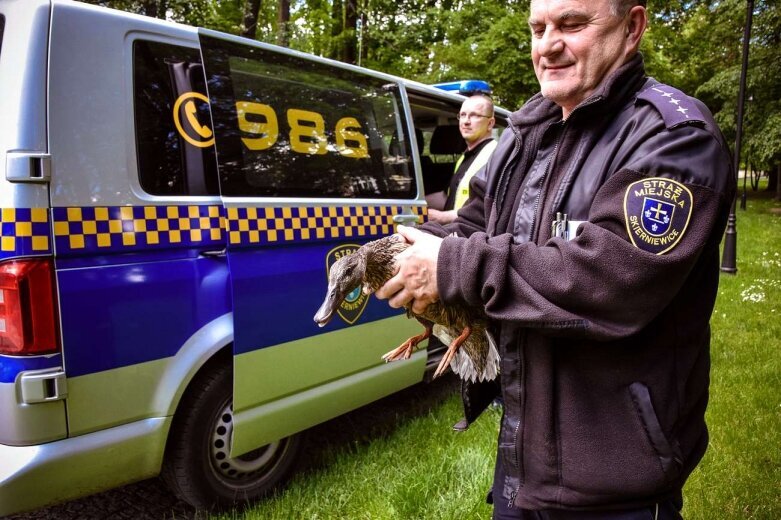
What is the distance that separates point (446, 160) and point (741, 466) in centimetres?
412

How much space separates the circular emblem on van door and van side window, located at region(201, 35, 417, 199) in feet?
0.15

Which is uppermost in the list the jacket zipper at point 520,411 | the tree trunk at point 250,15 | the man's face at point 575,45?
the tree trunk at point 250,15

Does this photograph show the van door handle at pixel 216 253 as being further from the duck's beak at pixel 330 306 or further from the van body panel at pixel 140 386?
the duck's beak at pixel 330 306

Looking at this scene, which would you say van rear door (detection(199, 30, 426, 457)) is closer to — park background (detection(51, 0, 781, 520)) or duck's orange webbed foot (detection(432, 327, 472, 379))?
park background (detection(51, 0, 781, 520))

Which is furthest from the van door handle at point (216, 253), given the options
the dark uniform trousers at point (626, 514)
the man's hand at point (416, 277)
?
the dark uniform trousers at point (626, 514)

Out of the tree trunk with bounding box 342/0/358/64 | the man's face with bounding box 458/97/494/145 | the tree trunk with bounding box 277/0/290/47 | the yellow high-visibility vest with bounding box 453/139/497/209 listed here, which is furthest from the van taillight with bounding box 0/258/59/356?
the tree trunk with bounding box 342/0/358/64

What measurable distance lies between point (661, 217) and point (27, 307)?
2.02 meters

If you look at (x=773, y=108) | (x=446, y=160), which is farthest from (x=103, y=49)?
(x=773, y=108)

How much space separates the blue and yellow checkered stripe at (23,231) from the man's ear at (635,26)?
1910 mm

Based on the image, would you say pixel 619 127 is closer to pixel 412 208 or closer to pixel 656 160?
pixel 656 160

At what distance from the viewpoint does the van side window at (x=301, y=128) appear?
2555 mm

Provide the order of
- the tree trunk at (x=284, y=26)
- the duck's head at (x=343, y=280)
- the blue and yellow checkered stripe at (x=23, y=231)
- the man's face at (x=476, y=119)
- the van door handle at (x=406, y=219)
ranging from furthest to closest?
the tree trunk at (x=284, y=26), the man's face at (x=476, y=119), the van door handle at (x=406, y=219), the blue and yellow checkered stripe at (x=23, y=231), the duck's head at (x=343, y=280)

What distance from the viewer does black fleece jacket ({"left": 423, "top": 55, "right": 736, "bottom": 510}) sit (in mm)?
978

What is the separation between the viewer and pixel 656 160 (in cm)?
100
